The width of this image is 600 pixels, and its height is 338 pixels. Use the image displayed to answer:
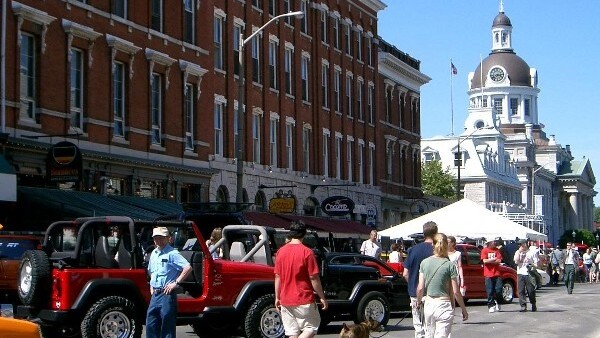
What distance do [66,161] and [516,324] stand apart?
1197 centimetres

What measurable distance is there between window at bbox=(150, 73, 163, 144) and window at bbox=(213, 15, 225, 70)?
16.7 ft

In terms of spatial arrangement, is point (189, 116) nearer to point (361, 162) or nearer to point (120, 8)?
point (120, 8)

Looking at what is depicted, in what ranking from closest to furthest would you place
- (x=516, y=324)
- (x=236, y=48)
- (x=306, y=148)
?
(x=516, y=324) < (x=236, y=48) < (x=306, y=148)

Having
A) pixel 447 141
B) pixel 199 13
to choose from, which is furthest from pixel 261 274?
pixel 447 141

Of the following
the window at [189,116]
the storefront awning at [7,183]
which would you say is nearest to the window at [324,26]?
the window at [189,116]

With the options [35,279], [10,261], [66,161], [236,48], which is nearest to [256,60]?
[236,48]

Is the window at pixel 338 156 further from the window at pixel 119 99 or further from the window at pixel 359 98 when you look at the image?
the window at pixel 119 99

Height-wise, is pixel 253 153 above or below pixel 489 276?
above

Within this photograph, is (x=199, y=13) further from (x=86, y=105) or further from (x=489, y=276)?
(x=489, y=276)

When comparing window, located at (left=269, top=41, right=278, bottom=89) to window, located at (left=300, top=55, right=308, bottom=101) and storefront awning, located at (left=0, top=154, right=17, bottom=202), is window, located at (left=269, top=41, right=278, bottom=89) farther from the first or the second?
storefront awning, located at (left=0, top=154, right=17, bottom=202)

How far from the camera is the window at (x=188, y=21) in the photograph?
37.4 m

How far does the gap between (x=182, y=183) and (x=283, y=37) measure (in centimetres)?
1176

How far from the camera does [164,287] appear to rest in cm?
1380

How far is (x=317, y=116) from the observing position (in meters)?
49.8
